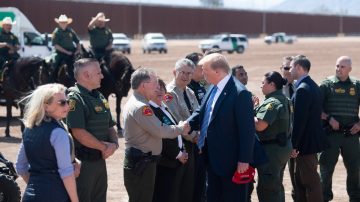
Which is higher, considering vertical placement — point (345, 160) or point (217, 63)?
point (217, 63)

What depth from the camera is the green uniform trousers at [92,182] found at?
20.6ft

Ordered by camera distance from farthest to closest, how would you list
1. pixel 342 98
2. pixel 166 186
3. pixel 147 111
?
pixel 342 98 → pixel 166 186 → pixel 147 111

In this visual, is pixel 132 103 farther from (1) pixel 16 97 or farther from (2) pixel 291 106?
(1) pixel 16 97

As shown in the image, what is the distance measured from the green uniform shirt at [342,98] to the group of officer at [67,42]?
8437mm

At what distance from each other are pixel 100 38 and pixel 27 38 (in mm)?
8191

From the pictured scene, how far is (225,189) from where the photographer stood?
6.38 metres

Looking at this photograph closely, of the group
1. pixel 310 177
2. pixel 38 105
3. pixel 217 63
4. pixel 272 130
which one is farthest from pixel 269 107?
pixel 38 105

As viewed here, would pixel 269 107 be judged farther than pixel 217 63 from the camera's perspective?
Yes

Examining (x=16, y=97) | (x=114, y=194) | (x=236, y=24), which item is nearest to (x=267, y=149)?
(x=114, y=194)

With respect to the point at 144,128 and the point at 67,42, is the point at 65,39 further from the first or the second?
the point at 144,128

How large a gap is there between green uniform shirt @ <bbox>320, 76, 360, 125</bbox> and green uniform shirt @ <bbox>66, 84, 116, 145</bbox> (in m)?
3.29

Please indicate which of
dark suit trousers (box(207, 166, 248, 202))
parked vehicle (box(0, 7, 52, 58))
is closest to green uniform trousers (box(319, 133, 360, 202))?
dark suit trousers (box(207, 166, 248, 202))

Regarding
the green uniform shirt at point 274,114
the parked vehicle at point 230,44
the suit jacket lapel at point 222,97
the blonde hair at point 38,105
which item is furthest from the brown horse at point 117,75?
the parked vehicle at point 230,44

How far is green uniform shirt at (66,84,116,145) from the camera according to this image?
20.2ft
